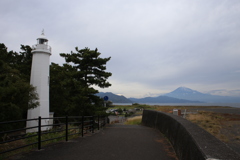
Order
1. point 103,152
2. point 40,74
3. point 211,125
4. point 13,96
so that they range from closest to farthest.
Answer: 1. point 103,152
2. point 211,125
3. point 13,96
4. point 40,74

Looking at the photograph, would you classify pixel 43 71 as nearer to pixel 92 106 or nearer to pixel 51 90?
A: pixel 92 106

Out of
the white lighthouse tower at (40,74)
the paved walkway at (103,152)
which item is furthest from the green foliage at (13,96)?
the paved walkway at (103,152)

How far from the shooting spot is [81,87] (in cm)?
2302

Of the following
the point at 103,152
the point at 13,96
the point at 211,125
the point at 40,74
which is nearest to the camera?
the point at 103,152

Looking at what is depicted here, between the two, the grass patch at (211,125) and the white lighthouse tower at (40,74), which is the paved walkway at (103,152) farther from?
the white lighthouse tower at (40,74)

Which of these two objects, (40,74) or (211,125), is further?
(40,74)

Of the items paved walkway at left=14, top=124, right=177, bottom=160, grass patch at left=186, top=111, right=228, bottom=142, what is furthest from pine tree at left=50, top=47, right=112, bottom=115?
paved walkway at left=14, top=124, right=177, bottom=160

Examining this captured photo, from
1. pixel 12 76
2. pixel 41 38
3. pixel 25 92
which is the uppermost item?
pixel 41 38

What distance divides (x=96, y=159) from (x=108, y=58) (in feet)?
65.9

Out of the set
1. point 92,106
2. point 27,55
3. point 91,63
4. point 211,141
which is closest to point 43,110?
point 92,106

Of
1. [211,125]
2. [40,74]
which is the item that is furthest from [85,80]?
[211,125]

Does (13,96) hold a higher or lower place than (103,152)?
higher

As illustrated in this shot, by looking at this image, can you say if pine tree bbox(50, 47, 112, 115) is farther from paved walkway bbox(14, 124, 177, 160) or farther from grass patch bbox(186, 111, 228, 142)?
paved walkway bbox(14, 124, 177, 160)

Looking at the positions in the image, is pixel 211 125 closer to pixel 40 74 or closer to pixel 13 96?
pixel 13 96
